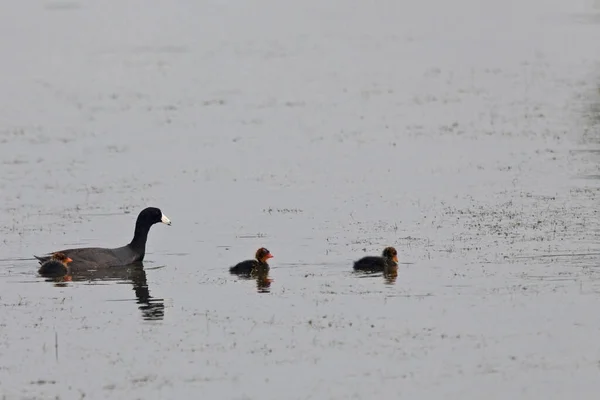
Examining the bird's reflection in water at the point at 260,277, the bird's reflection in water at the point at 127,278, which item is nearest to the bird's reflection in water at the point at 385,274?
the bird's reflection in water at the point at 260,277

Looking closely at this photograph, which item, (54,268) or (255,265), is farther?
(54,268)

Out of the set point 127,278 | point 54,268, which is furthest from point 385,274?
point 54,268

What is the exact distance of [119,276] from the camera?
15.9 m

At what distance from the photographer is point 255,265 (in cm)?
1530

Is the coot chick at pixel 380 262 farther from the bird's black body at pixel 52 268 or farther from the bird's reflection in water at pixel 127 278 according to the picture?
the bird's black body at pixel 52 268

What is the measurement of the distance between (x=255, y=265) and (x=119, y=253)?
2.12 metres

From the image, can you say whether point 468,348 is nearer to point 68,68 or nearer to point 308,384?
point 308,384

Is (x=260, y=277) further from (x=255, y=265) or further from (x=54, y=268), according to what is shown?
(x=54, y=268)

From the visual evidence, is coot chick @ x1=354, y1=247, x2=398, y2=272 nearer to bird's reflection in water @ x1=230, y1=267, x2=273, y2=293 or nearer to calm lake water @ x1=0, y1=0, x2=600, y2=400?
calm lake water @ x1=0, y1=0, x2=600, y2=400

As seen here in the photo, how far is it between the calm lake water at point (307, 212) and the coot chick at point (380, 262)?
171mm

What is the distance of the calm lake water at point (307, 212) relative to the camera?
1131 cm

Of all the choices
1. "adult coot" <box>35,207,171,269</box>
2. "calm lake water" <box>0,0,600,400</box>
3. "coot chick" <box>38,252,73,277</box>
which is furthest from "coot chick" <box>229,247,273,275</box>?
"coot chick" <box>38,252,73,277</box>

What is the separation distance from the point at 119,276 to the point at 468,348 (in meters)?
5.71

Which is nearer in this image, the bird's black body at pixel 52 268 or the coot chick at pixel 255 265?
the coot chick at pixel 255 265
